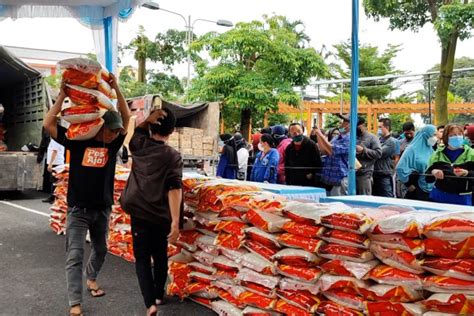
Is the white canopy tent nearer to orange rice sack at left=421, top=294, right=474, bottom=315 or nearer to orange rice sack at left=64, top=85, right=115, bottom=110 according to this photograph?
orange rice sack at left=64, top=85, right=115, bottom=110

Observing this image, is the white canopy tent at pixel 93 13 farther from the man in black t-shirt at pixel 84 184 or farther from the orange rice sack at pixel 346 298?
the orange rice sack at pixel 346 298

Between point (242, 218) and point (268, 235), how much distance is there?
1.07 feet

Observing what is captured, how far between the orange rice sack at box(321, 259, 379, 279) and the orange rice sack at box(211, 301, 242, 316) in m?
0.92

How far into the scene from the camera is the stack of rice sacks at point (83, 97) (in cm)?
411

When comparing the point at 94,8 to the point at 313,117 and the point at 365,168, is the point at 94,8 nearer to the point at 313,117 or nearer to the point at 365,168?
the point at 365,168

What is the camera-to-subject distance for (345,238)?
3.04 meters

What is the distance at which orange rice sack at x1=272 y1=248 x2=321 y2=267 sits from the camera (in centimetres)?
320

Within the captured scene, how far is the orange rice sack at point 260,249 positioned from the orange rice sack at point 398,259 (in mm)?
812

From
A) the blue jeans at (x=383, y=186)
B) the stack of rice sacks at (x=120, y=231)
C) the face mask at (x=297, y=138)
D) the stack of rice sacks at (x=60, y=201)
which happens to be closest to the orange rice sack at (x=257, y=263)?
the stack of rice sacks at (x=120, y=231)

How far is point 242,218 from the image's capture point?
12.3 feet

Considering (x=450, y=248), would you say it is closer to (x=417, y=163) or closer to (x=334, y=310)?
(x=334, y=310)

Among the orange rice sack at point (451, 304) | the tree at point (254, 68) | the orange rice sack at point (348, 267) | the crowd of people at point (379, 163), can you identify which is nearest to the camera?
the orange rice sack at point (451, 304)

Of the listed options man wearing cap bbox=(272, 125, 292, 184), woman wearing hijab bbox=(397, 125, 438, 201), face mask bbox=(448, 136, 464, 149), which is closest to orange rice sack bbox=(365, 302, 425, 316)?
face mask bbox=(448, 136, 464, 149)

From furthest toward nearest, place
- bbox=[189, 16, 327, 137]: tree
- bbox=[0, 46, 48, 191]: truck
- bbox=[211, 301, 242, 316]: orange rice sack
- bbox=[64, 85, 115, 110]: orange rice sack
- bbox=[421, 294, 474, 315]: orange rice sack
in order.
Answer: bbox=[189, 16, 327, 137]: tree, bbox=[0, 46, 48, 191]: truck, bbox=[64, 85, 115, 110]: orange rice sack, bbox=[211, 301, 242, 316]: orange rice sack, bbox=[421, 294, 474, 315]: orange rice sack
